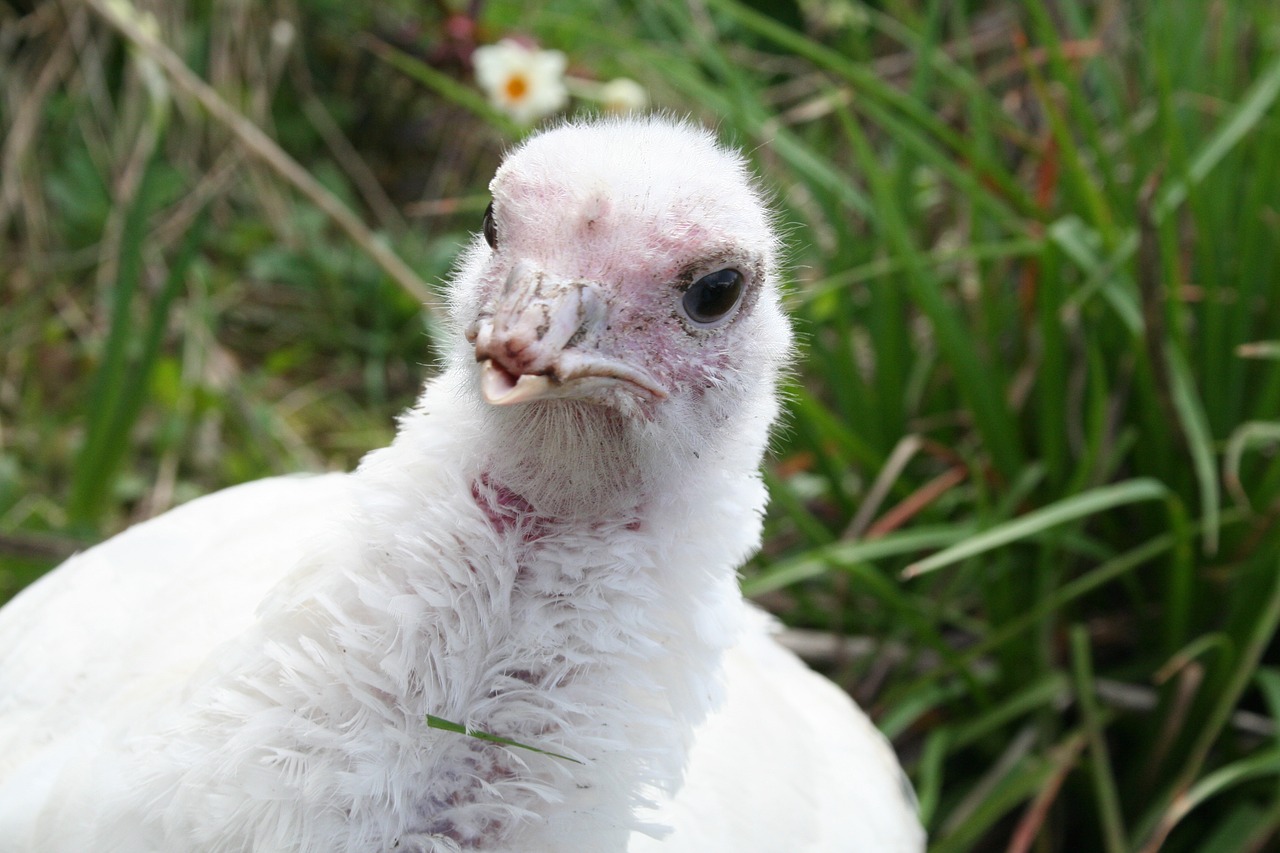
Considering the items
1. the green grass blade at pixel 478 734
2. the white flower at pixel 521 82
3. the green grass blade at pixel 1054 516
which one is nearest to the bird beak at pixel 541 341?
the green grass blade at pixel 478 734

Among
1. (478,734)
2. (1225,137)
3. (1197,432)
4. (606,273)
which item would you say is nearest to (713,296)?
(606,273)

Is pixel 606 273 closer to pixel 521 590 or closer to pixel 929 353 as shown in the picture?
pixel 521 590

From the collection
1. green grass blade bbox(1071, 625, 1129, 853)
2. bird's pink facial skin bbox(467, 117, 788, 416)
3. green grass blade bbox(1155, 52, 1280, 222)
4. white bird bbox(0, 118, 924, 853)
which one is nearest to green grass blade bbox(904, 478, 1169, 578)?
green grass blade bbox(1071, 625, 1129, 853)

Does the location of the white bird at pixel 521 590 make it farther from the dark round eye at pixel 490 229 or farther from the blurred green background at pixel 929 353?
the blurred green background at pixel 929 353

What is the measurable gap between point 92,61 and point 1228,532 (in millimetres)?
2841

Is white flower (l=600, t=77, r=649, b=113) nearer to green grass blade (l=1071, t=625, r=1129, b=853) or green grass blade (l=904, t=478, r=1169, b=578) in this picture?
green grass blade (l=904, t=478, r=1169, b=578)

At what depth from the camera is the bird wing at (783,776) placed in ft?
4.00

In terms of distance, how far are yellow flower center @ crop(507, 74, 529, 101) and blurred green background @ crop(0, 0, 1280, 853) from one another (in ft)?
0.18

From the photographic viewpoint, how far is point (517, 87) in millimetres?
2449

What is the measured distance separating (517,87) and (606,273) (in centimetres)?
164

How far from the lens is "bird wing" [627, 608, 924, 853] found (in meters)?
1.22

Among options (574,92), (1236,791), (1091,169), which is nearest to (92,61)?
(574,92)

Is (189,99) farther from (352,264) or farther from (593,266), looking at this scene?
(593,266)

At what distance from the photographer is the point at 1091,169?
2.52 meters
